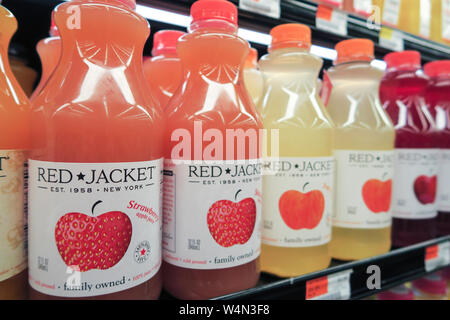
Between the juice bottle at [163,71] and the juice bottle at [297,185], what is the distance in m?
0.24

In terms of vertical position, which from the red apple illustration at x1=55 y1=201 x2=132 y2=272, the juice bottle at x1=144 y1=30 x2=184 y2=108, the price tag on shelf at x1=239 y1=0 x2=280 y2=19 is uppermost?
the price tag on shelf at x1=239 y1=0 x2=280 y2=19

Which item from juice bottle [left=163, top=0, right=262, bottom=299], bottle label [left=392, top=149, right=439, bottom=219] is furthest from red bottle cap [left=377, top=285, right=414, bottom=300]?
juice bottle [left=163, top=0, right=262, bottom=299]

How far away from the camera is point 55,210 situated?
38cm

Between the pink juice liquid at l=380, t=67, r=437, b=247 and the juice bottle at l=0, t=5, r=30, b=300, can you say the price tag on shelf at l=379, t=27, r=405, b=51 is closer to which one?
the pink juice liquid at l=380, t=67, r=437, b=247

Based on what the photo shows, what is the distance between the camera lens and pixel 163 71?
682mm

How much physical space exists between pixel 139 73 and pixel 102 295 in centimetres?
35

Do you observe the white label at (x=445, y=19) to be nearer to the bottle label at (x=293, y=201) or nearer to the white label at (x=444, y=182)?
the white label at (x=444, y=182)

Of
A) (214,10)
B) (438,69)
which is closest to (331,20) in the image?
(214,10)

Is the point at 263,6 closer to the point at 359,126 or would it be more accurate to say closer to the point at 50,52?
the point at 359,126

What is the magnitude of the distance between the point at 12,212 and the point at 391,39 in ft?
3.32

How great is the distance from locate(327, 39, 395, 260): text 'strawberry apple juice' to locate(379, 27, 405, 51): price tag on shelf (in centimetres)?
15

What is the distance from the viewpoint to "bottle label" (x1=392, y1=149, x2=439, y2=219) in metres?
0.76
